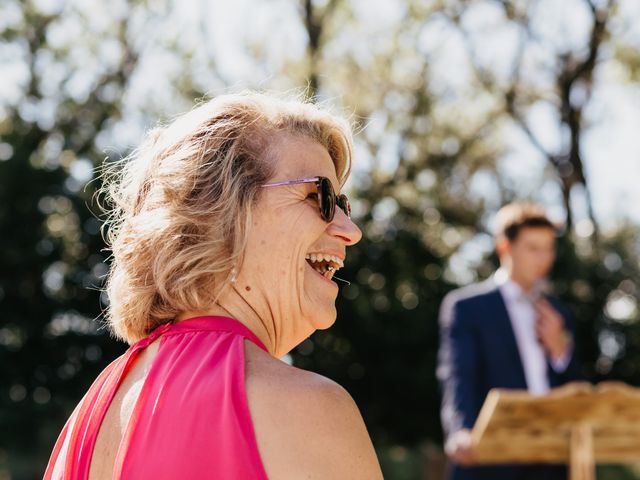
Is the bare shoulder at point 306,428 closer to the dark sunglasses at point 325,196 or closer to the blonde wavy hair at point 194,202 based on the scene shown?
the blonde wavy hair at point 194,202

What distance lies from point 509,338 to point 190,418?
4116mm

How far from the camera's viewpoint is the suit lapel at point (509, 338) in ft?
17.9

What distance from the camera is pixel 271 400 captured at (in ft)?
5.22

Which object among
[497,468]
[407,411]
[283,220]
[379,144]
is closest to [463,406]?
[497,468]

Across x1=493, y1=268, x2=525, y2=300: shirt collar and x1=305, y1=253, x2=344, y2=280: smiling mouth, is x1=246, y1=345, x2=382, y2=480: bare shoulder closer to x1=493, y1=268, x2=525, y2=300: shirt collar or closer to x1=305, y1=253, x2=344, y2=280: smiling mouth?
x1=305, y1=253, x2=344, y2=280: smiling mouth

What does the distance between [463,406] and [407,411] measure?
7395 millimetres

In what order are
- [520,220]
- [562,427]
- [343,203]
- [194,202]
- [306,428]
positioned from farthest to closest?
[520,220] → [562,427] → [343,203] → [194,202] → [306,428]

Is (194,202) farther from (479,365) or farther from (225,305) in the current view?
(479,365)

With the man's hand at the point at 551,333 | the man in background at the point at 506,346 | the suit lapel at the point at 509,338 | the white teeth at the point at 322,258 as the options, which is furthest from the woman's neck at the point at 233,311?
the man's hand at the point at 551,333

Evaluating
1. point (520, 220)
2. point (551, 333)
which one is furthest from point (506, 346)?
point (520, 220)

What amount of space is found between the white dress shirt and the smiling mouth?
363 cm

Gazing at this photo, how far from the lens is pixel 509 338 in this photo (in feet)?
18.0

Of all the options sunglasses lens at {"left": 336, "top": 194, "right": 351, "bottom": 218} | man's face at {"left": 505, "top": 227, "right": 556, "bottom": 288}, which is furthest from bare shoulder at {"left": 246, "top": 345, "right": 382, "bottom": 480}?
man's face at {"left": 505, "top": 227, "right": 556, "bottom": 288}

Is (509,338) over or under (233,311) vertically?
under
